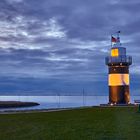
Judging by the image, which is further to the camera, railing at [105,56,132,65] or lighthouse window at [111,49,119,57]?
lighthouse window at [111,49,119,57]

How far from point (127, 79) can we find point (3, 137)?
120 ft

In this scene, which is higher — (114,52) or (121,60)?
(114,52)

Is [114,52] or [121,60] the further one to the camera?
[114,52]

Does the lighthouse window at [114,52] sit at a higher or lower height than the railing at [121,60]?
higher

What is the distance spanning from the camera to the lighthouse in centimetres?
5153

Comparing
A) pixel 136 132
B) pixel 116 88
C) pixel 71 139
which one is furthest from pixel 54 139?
pixel 116 88

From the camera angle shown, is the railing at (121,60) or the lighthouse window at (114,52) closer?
the railing at (121,60)

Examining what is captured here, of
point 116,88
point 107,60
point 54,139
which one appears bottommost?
point 54,139

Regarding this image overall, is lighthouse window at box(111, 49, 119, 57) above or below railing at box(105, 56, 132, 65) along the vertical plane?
above

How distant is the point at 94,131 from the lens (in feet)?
61.1

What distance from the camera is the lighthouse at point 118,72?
5153cm

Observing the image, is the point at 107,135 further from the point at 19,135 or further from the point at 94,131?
the point at 19,135

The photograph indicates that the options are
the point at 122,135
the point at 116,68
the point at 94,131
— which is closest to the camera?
the point at 122,135

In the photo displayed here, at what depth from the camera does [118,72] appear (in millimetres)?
51844
